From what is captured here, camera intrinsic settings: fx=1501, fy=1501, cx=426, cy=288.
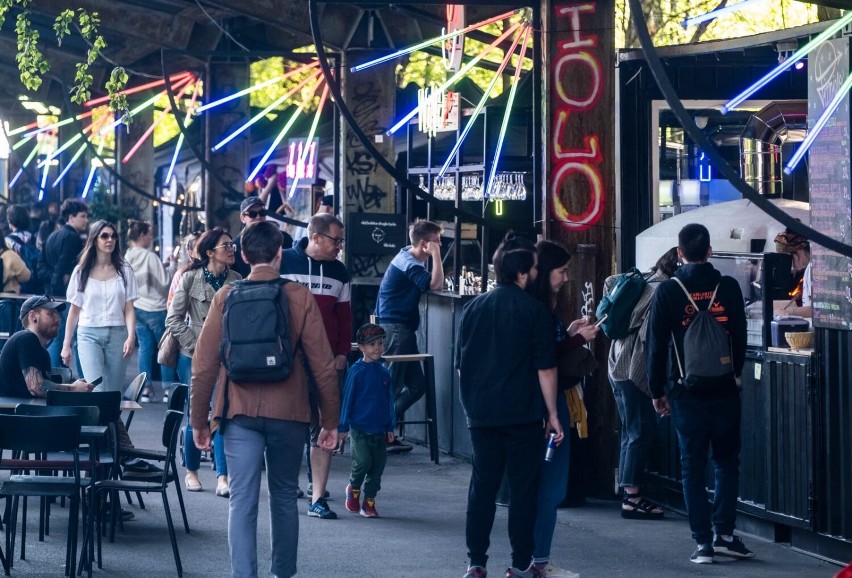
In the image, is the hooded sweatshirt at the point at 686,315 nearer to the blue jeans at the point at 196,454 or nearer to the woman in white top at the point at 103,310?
the blue jeans at the point at 196,454

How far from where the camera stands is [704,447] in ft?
27.4

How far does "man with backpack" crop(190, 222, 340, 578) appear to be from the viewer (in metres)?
7.08

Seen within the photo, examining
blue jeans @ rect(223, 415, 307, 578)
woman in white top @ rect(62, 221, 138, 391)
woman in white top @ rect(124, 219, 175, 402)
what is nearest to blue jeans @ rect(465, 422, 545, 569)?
blue jeans @ rect(223, 415, 307, 578)

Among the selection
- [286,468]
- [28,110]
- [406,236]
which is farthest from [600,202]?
[28,110]

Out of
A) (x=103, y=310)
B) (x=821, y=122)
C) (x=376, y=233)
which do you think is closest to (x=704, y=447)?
(x=821, y=122)

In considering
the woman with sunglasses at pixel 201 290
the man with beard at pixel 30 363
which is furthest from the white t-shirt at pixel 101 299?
the man with beard at pixel 30 363

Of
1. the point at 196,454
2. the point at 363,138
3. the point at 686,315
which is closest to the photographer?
the point at 686,315

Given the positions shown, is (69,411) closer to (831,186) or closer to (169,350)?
(169,350)

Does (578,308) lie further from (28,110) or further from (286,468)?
(28,110)

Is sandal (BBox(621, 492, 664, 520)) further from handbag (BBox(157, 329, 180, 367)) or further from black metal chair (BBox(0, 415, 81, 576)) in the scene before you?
black metal chair (BBox(0, 415, 81, 576))

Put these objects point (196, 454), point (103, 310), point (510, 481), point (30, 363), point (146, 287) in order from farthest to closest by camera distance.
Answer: point (146, 287), point (103, 310), point (196, 454), point (30, 363), point (510, 481)

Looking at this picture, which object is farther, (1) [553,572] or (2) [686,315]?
(2) [686,315]

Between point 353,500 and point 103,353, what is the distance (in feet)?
8.95

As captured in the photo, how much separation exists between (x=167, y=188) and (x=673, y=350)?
2759cm
